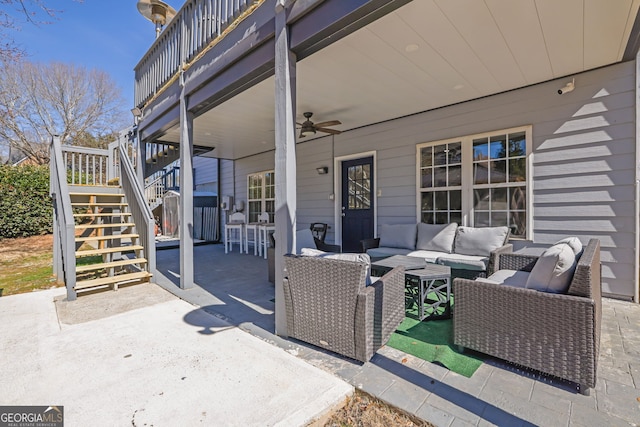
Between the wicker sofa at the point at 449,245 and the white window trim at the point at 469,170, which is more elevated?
the white window trim at the point at 469,170

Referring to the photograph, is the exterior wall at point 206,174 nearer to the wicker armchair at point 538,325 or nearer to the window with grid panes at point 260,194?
the window with grid panes at point 260,194

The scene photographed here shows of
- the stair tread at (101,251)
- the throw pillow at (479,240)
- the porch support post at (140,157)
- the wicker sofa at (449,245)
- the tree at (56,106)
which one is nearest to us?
the wicker sofa at (449,245)

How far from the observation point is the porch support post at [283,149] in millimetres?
2693

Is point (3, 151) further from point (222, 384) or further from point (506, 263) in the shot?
point (506, 263)

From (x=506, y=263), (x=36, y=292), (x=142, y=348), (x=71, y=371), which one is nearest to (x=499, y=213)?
(x=506, y=263)

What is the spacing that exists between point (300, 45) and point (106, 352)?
3.04 m

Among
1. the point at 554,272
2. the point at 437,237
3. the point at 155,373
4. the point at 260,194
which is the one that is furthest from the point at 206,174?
the point at 554,272

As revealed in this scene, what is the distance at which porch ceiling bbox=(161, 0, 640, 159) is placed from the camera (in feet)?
8.21

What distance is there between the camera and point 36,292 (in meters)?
4.18

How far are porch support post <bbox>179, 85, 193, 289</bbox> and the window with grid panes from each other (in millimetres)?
3743

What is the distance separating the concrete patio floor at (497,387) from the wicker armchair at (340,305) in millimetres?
130

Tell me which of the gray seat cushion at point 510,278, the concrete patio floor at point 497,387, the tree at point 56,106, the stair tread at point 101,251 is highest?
the tree at point 56,106

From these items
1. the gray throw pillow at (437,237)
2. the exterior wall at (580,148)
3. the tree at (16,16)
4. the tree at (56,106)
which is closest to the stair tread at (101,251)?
the tree at (16,16)

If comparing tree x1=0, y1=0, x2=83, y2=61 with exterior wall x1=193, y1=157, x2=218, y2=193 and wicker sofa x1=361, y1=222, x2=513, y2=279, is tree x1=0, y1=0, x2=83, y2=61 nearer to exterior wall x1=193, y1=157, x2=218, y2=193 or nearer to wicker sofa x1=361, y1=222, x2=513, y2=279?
wicker sofa x1=361, y1=222, x2=513, y2=279
